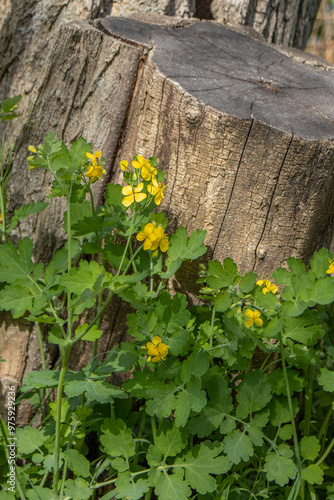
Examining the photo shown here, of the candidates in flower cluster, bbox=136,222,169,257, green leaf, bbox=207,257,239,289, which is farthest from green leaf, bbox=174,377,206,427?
flower cluster, bbox=136,222,169,257

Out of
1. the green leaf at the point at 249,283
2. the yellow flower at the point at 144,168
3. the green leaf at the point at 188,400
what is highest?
the yellow flower at the point at 144,168

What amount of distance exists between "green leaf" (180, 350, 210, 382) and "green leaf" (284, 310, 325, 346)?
29cm

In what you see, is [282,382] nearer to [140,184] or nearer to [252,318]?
[252,318]

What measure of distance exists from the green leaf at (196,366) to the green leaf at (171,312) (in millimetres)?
120

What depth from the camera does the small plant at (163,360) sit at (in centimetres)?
146

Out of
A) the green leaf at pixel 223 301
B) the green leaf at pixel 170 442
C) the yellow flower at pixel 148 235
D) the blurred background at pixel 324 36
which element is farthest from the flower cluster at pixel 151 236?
the blurred background at pixel 324 36

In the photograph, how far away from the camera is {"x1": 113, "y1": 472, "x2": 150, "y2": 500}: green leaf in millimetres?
1389

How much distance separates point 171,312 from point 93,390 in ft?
1.09

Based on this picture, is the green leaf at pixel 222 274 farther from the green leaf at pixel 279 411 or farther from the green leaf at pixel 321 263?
the green leaf at pixel 279 411

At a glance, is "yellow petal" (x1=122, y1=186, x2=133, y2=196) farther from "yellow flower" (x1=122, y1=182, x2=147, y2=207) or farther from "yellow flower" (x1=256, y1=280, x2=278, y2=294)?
"yellow flower" (x1=256, y1=280, x2=278, y2=294)

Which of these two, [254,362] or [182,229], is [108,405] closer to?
[254,362]

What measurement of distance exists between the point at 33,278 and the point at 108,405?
53 centimetres

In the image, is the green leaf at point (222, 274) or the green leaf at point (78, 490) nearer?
the green leaf at point (78, 490)

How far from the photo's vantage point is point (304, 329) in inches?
61.3
